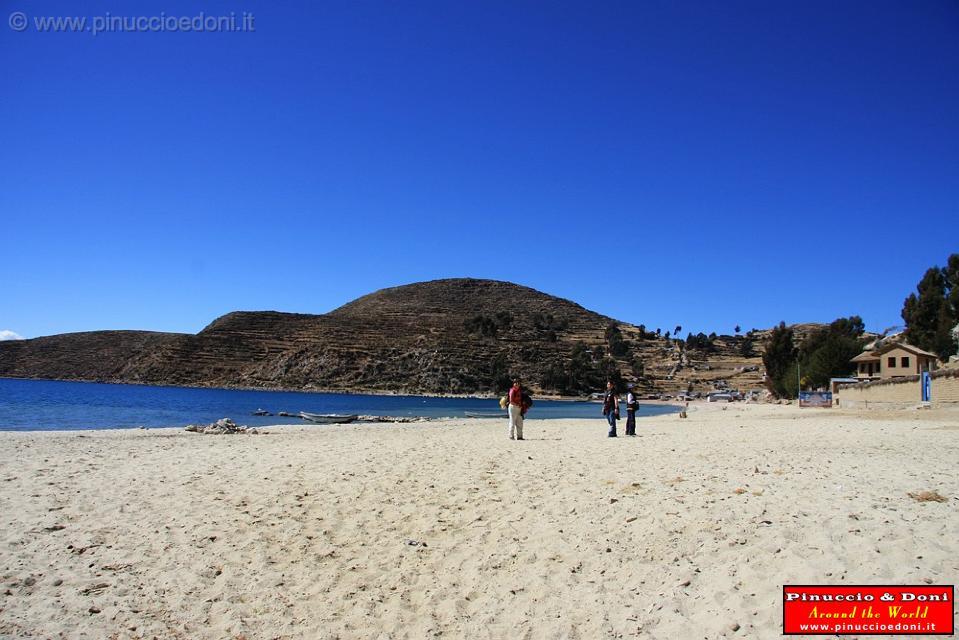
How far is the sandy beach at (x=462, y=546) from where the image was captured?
5.50 m

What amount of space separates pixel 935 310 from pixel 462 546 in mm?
68965

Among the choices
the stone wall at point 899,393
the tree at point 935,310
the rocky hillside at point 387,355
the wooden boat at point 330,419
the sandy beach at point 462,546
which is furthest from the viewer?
the rocky hillside at point 387,355

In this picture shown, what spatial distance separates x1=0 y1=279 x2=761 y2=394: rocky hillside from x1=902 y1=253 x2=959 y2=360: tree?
3831cm

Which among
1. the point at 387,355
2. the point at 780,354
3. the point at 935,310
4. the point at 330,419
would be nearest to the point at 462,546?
the point at 330,419

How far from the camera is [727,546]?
6297mm

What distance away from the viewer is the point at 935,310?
59.2 metres

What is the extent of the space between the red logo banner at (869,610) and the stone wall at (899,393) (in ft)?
90.1

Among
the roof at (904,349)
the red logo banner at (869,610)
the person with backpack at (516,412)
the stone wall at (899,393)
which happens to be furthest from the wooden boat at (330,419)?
the roof at (904,349)

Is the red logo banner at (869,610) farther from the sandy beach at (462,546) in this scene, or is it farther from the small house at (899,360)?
the small house at (899,360)

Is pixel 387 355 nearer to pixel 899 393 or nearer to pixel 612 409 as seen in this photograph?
pixel 899 393

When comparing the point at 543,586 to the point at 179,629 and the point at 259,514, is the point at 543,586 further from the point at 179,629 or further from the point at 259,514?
the point at 259,514

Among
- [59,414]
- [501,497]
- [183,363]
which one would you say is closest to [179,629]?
[501,497]

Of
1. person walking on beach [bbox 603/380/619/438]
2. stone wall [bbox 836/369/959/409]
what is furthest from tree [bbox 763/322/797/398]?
person walking on beach [bbox 603/380/619/438]

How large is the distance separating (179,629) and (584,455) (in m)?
8.79
